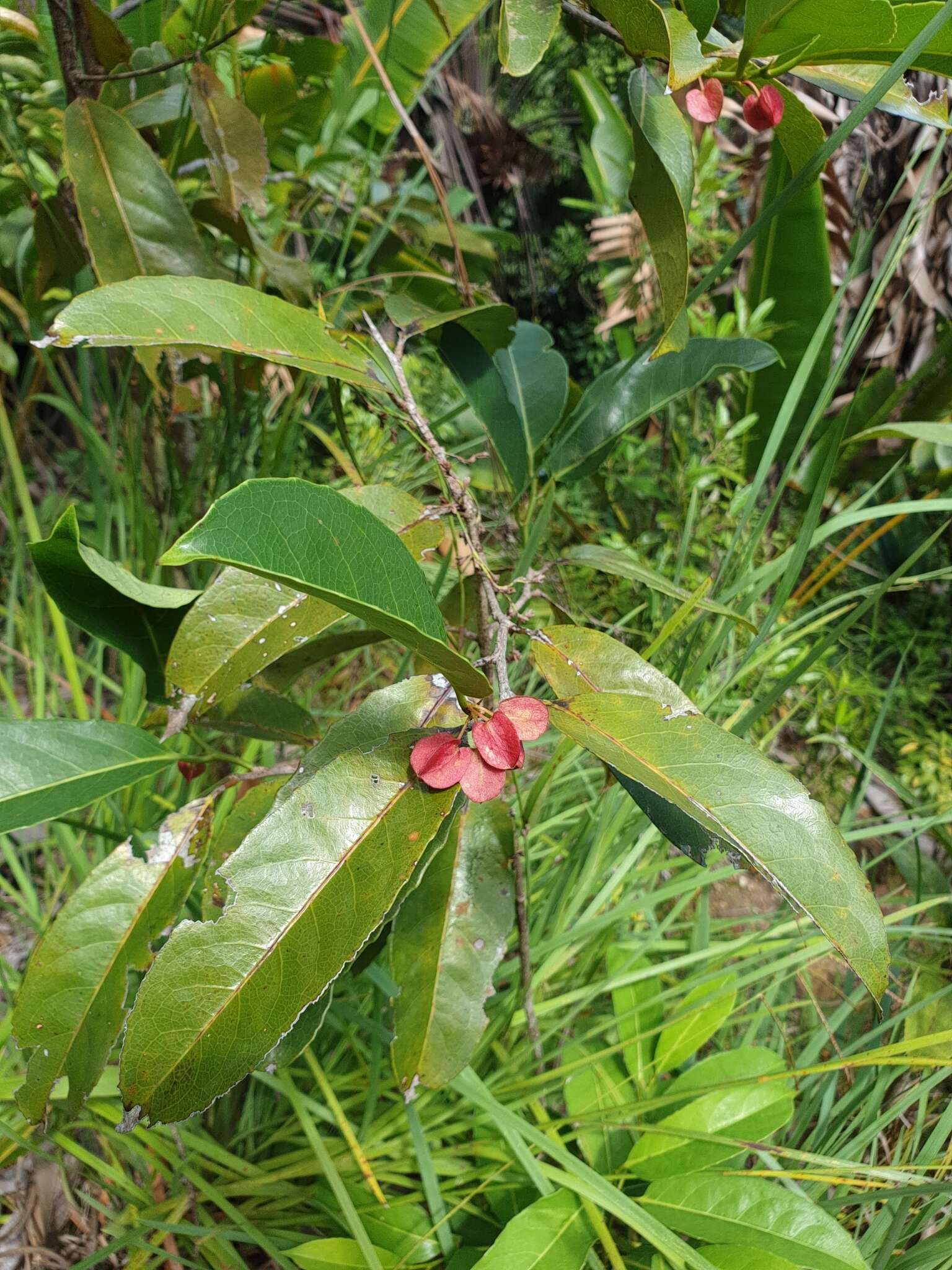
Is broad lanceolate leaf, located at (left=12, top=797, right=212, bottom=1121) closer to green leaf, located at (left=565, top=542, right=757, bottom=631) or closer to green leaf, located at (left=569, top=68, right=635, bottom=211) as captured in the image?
green leaf, located at (left=565, top=542, right=757, bottom=631)

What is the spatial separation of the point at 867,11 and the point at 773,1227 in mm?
670

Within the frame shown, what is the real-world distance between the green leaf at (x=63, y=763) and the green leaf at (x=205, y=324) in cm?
20

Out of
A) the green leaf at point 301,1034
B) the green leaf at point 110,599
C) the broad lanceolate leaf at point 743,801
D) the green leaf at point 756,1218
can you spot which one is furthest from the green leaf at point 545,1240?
the green leaf at point 110,599

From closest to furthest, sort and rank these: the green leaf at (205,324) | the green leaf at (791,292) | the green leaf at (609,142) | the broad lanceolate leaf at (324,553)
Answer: the broad lanceolate leaf at (324,553) < the green leaf at (205,324) < the green leaf at (791,292) < the green leaf at (609,142)

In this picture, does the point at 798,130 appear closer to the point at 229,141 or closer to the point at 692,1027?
the point at 229,141

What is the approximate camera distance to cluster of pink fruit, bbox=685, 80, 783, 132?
0.38 m

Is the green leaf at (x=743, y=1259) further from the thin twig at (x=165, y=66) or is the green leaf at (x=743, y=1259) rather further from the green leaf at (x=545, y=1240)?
the thin twig at (x=165, y=66)

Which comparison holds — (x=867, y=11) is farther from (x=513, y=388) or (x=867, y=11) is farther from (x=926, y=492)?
(x=926, y=492)

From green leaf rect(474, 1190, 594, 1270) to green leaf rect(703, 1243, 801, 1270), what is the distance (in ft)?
0.26

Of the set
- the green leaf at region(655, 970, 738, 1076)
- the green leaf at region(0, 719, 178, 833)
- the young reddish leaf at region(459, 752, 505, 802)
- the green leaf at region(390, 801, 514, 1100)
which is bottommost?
the green leaf at region(655, 970, 738, 1076)

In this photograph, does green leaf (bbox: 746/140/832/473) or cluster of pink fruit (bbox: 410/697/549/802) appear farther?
green leaf (bbox: 746/140/832/473)

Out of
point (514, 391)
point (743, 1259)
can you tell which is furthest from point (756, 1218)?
point (514, 391)

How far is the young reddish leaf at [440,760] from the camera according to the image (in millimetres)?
334

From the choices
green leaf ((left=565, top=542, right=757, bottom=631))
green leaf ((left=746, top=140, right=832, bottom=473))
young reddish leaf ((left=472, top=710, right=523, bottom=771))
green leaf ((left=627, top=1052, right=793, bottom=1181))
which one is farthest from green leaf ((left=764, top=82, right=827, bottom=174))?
green leaf ((left=746, top=140, right=832, bottom=473))
